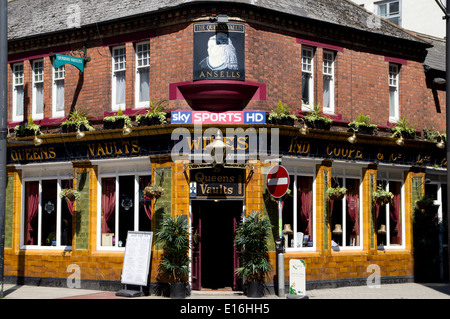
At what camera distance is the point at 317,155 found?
19906mm

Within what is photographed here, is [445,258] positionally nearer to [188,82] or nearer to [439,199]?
[439,199]

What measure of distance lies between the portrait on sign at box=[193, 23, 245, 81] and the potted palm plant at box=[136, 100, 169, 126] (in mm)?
1301

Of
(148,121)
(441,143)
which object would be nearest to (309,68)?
(148,121)

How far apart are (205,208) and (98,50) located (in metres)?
6.00

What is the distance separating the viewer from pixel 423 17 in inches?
1141

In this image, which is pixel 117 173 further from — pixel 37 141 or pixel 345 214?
pixel 345 214

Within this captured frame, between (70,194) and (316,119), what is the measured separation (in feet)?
25.2

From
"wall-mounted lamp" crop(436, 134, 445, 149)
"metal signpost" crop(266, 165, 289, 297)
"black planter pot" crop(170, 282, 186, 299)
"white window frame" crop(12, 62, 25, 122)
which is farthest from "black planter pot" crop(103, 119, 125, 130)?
"wall-mounted lamp" crop(436, 134, 445, 149)

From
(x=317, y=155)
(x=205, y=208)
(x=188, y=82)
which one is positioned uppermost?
(x=188, y=82)

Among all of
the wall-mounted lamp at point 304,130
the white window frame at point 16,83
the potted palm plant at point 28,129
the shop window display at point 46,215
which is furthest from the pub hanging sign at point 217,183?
the white window frame at point 16,83

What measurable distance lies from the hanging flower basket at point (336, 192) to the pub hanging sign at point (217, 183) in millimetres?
3079

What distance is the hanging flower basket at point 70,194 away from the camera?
19.7 metres
